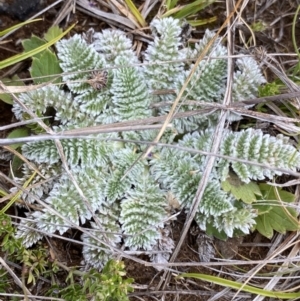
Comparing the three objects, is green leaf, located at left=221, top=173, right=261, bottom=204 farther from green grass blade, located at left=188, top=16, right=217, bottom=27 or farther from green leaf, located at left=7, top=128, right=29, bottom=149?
green leaf, located at left=7, top=128, right=29, bottom=149

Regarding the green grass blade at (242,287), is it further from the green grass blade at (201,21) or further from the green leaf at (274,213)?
the green grass blade at (201,21)

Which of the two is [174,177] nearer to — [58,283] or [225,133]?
[225,133]

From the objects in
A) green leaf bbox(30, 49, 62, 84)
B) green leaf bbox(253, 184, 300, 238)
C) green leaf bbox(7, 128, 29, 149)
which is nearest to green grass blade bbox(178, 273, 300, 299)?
green leaf bbox(253, 184, 300, 238)

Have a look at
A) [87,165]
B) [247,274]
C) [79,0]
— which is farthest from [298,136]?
[79,0]

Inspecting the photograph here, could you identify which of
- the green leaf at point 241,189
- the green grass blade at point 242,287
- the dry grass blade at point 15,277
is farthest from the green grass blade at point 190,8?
the dry grass blade at point 15,277

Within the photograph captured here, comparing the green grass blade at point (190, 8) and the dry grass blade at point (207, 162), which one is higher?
the green grass blade at point (190, 8)

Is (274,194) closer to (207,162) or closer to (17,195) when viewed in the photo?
(207,162)
